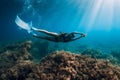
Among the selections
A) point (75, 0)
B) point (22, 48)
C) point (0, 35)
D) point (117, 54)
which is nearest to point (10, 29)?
point (0, 35)

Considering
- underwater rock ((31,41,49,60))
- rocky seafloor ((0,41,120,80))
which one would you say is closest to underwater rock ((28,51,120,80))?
rocky seafloor ((0,41,120,80))

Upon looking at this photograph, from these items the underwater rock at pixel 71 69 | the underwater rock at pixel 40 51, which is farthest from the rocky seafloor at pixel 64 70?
the underwater rock at pixel 40 51

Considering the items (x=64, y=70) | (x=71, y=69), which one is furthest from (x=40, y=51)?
(x=64, y=70)

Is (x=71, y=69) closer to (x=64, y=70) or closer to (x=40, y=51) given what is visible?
(x=64, y=70)

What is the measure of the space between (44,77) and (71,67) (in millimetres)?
1242

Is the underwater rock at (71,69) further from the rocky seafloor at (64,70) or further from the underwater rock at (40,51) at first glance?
the underwater rock at (40,51)

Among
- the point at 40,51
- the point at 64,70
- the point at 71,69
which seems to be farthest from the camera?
the point at 40,51

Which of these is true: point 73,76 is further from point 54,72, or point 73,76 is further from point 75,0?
point 75,0

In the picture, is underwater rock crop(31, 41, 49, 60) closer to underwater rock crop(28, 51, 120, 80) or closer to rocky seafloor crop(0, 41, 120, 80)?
rocky seafloor crop(0, 41, 120, 80)

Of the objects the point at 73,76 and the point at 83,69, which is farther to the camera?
the point at 83,69

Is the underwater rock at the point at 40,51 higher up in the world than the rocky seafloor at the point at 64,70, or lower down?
higher up

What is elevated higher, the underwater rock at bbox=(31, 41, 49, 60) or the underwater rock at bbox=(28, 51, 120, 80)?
the underwater rock at bbox=(31, 41, 49, 60)

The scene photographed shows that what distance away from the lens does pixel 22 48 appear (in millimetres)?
13398

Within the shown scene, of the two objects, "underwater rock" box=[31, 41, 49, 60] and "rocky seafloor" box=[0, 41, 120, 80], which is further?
"underwater rock" box=[31, 41, 49, 60]
